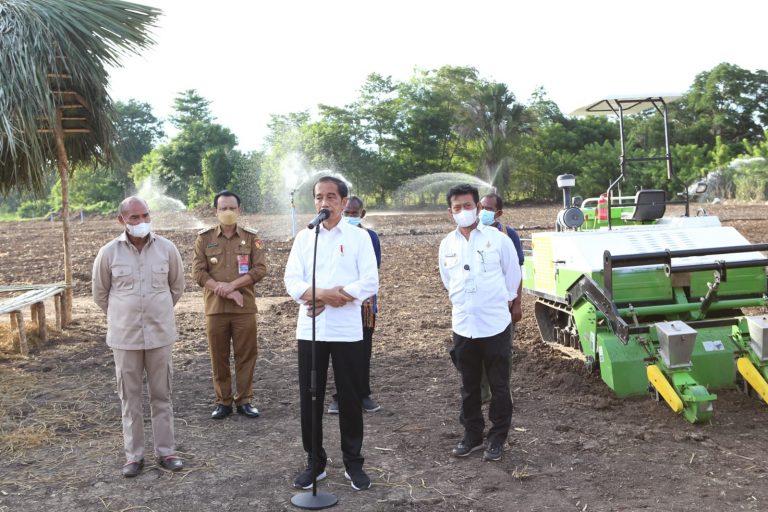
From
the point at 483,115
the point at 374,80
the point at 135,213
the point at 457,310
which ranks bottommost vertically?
the point at 457,310

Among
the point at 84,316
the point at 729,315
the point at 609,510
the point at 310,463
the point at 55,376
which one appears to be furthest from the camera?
the point at 84,316

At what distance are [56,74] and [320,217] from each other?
20.8ft

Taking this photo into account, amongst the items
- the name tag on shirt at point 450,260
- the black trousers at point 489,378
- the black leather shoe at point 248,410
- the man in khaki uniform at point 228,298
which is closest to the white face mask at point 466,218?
the name tag on shirt at point 450,260

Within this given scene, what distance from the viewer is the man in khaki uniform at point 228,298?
5.66 m

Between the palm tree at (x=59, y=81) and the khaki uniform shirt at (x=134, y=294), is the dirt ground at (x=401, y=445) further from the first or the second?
the palm tree at (x=59, y=81)

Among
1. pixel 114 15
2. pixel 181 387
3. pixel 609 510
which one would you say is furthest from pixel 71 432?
pixel 114 15

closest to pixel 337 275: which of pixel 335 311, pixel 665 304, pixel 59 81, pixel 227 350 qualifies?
pixel 335 311

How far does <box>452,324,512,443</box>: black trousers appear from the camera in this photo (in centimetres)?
467

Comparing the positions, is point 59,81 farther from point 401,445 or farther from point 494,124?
point 494,124

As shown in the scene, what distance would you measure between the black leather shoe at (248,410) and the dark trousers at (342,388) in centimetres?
153

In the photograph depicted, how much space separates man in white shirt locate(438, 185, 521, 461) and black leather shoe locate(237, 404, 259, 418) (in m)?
1.72

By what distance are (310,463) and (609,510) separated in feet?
5.46

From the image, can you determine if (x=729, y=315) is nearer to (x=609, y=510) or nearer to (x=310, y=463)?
(x=609, y=510)

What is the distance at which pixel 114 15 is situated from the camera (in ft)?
31.3
